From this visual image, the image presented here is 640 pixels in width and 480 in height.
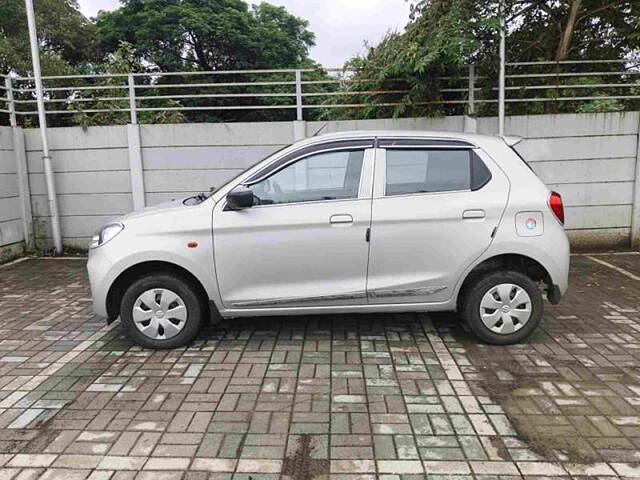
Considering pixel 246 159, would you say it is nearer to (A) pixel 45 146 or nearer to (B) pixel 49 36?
(A) pixel 45 146

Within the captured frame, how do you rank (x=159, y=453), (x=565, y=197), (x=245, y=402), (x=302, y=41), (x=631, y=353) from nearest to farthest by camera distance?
1. (x=159, y=453)
2. (x=245, y=402)
3. (x=631, y=353)
4. (x=565, y=197)
5. (x=302, y=41)

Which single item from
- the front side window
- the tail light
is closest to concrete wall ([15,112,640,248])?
the front side window

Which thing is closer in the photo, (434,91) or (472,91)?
(434,91)

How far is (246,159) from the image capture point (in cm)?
802

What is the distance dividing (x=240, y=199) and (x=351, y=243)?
3.09 ft

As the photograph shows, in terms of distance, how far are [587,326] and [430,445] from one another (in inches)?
104

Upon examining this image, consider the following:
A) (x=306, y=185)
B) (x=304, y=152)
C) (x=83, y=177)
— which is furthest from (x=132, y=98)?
(x=306, y=185)

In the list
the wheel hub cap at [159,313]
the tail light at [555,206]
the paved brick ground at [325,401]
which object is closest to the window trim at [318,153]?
the wheel hub cap at [159,313]

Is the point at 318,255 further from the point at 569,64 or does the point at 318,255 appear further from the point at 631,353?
the point at 569,64

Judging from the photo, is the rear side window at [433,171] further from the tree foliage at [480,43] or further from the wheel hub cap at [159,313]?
the tree foliage at [480,43]

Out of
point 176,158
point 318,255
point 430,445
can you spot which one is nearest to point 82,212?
point 176,158

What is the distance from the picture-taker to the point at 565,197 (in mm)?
7906

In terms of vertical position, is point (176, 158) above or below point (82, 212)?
above

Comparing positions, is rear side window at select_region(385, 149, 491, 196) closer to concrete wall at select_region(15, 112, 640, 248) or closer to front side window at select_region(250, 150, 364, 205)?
front side window at select_region(250, 150, 364, 205)
